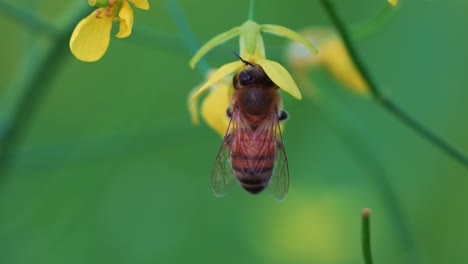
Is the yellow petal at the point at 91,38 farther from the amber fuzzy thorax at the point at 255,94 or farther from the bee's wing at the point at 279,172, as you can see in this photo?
the bee's wing at the point at 279,172

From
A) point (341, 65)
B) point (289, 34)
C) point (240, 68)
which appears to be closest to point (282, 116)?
point (240, 68)

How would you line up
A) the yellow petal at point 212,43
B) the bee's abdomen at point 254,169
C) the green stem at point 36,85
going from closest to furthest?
the yellow petal at point 212,43, the bee's abdomen at point 254,169, the green stem at point 36,85

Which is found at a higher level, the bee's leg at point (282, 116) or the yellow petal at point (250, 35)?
the yellow petal at point (250, 35)

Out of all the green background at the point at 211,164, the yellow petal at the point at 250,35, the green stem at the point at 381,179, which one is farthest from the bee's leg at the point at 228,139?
the green background at the point at 211,164

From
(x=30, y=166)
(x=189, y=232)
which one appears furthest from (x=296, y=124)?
(x=30, y=166)

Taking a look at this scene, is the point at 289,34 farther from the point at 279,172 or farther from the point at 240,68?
the point at 279,172
